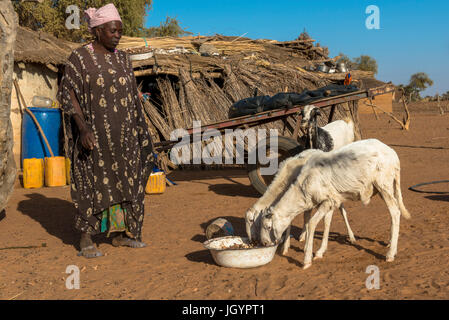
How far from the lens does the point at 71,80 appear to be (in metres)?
4.33

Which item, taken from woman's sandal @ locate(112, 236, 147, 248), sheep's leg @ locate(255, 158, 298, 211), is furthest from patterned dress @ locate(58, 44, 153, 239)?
sheep's leg @ locate(255, 158, 298, 211)

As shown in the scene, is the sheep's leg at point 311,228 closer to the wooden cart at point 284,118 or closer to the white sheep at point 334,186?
the white sheep at point 334,186

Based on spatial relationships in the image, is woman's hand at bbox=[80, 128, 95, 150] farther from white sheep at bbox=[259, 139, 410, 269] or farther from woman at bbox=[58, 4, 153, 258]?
white sheep at bbox=[259, 139, 410, 269]

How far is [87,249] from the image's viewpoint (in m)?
4.59

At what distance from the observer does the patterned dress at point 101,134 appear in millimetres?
4359

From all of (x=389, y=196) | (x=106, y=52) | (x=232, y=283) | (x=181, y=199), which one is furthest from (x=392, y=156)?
(x=181, y=199)

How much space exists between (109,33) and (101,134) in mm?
1006

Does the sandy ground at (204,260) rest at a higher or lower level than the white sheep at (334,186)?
lower

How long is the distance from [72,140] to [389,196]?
10.5ft

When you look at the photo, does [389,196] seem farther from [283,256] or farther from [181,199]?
[181,199]

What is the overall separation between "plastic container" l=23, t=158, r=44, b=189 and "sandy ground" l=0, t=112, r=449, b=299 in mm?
1385

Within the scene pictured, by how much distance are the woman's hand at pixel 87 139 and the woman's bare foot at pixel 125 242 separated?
123cm

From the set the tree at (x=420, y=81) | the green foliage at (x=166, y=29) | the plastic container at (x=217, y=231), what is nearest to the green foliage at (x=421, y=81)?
the tree at (x=420, y=81)

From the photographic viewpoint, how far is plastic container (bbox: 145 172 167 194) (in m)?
8.02
